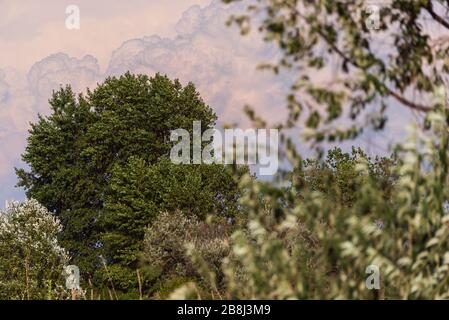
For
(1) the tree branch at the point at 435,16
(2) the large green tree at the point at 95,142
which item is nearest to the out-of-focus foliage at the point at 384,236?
(1) the tree branch at the point at 435,16

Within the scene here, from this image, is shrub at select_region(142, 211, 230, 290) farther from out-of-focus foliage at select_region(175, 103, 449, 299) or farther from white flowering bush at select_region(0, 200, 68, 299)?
out-of-focus foliage at select_region(175, 103, 449, 299)

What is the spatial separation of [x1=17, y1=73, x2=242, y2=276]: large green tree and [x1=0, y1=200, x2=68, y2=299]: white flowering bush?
284 inches

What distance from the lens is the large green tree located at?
71125 mm

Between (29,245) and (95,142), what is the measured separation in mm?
15778

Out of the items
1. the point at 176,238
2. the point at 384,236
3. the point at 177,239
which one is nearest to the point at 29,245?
the point at 176,238

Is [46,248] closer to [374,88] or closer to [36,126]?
[36,126]

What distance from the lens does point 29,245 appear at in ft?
196

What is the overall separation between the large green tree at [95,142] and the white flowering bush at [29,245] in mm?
7226

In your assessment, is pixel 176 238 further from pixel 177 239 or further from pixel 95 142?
pixel 95 142

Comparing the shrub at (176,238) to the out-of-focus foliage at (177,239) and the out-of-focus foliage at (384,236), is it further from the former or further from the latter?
the out-of-focus foliage at (384,236)

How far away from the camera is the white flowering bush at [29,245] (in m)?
57.8
